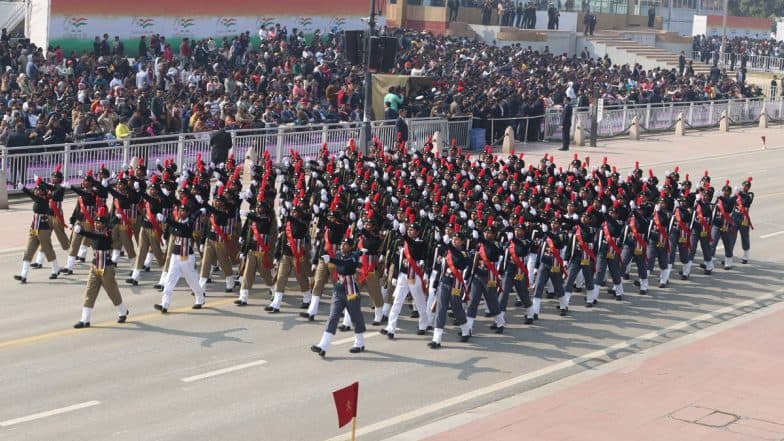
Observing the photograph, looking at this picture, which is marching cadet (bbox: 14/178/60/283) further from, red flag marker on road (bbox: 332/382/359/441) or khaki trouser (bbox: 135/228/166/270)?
red flag marker on road (bbox: 332/382/359/441)

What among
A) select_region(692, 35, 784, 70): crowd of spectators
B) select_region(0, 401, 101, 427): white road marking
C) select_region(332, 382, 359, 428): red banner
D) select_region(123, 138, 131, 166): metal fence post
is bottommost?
select_region(0, 401, 101, 427): white road marking

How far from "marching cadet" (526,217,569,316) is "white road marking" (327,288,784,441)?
1546 mm

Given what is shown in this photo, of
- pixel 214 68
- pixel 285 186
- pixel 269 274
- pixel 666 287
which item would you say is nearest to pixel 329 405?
pixel 269 274

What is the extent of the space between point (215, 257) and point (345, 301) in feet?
12.4

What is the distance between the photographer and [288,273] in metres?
19.2

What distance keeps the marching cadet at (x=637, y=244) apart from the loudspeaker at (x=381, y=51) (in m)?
9.08

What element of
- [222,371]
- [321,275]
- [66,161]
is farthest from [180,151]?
[222,371]

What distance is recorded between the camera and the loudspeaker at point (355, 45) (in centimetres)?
2933

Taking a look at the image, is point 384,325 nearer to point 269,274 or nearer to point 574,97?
point 269,274

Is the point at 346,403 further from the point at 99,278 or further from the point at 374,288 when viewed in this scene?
the point at 99,278

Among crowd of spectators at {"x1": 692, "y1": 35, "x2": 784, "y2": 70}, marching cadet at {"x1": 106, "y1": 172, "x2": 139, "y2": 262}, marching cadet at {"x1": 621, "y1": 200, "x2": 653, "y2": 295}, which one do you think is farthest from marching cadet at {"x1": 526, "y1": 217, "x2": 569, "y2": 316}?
crowd of spectators at {"x1": 692, "y1": 35, "x2": 784, "y2": 70}

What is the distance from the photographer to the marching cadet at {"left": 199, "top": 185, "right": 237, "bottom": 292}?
65.5ft

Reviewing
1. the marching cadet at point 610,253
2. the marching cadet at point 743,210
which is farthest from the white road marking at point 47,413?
the marching cadet at point 743,210

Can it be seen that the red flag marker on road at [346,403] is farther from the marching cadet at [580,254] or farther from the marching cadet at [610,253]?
the marching cadet at [610,253]
